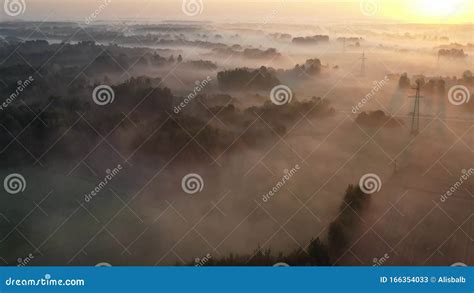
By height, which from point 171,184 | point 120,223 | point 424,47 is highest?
point 424,47

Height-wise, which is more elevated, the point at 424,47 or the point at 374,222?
the point at 424,47

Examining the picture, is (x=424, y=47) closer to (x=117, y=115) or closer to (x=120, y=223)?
(x=117, y=115)

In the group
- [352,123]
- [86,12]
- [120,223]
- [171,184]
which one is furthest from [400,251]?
[86,12]

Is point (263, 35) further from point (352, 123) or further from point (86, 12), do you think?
point (86, 12)

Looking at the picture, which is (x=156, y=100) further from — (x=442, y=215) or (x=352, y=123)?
(x=442, y=215)
